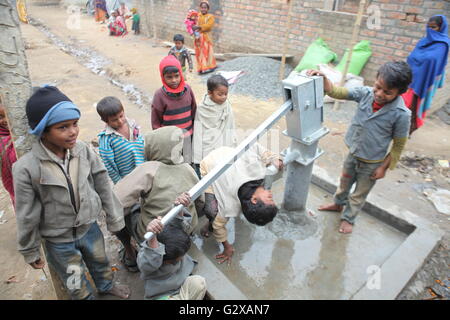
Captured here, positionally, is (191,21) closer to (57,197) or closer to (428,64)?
(428,64)

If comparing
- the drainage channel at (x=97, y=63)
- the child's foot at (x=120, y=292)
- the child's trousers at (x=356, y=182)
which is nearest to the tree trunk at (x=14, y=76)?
the child's foot at (x=120, y=292)

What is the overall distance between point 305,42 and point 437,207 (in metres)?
4.76

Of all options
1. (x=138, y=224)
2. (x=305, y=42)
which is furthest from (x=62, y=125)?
(x=305, y=42)

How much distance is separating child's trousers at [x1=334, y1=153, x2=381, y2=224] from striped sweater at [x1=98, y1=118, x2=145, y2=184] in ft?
5.61

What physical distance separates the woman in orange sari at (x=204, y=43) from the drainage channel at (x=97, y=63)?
1.91 m

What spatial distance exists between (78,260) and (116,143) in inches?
34.9

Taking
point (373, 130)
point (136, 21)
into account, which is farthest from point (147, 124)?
point (136, 21)

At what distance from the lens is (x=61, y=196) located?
1.54 m

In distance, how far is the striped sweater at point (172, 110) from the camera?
2715mm

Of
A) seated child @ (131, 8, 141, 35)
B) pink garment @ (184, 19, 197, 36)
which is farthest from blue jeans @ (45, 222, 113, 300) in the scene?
seated child @ (131, 8, 141, 35)

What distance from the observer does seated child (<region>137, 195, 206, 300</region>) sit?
62.7 inches

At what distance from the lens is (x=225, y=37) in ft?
28.2

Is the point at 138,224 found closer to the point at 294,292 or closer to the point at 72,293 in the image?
the point at 72,293

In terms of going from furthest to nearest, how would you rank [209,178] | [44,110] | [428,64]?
1. [428,64]
2. [209,178]
3. [44,110]
